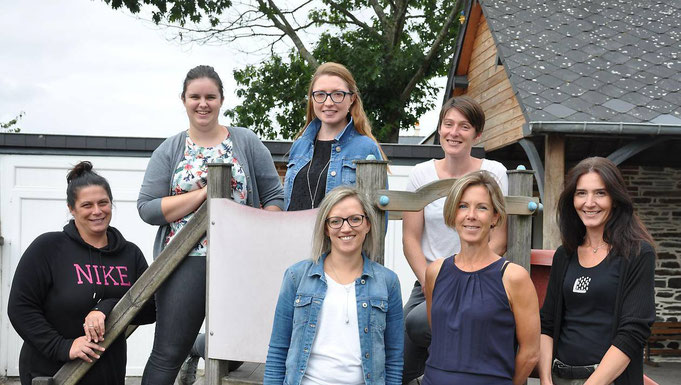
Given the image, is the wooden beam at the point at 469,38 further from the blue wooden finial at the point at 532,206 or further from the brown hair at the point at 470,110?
the blue wooden finial at the point at 532,206

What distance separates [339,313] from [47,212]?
591 centimetres

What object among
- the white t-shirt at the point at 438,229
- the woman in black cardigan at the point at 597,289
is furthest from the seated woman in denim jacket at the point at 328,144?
the woman in black cardigan at the point at 597,289

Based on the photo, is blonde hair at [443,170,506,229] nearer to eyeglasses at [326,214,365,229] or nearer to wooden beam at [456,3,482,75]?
eyeglasses at [326,214,365,229]

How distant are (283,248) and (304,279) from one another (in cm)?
34

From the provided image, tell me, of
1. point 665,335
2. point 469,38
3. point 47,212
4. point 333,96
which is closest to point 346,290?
point 333,96

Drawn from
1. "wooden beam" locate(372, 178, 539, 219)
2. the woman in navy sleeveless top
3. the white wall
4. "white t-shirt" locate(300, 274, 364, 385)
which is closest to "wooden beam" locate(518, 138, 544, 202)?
the white wall

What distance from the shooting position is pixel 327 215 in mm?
2541

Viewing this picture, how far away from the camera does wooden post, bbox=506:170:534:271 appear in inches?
110

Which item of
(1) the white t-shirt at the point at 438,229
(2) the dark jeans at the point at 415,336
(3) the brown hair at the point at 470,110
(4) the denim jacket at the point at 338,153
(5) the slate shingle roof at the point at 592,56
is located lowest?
(2) the dark jeans at the point at 415,336

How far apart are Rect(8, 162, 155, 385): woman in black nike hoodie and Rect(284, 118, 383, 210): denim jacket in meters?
0.78

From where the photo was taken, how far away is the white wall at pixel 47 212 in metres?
7.43

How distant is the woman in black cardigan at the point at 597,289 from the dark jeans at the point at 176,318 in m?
1.37

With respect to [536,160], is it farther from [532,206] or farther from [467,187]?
[467,187]

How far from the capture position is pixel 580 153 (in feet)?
28.6
